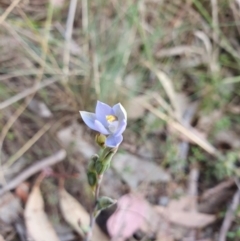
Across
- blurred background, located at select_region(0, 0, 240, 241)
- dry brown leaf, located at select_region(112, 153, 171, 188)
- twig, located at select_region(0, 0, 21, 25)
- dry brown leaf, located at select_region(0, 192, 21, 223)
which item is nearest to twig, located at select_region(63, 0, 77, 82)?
blurred background, located at select_region(0, 0, 240, 241)

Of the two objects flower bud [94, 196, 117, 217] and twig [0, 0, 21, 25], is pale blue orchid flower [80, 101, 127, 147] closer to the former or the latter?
flower bud [94, 196, 117, 217]

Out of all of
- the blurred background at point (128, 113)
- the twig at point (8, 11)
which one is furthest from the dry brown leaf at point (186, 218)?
the twig at point (8, 11)

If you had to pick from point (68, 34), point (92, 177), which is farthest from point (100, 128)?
point (68, 34)

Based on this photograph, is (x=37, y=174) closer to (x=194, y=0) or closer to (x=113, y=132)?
(x=113, y=132)

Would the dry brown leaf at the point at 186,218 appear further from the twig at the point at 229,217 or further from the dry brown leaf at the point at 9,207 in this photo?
the dry brown leaf at the point at 9,207

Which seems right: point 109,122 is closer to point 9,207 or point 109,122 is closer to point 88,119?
point 88,119

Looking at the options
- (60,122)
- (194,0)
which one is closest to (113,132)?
(60,122)
